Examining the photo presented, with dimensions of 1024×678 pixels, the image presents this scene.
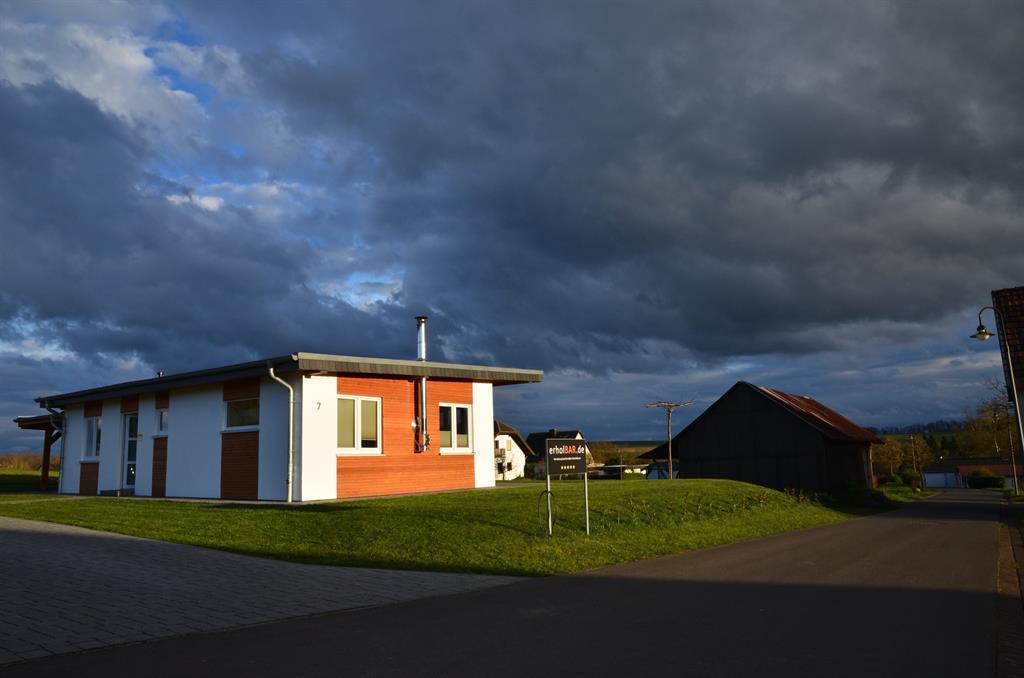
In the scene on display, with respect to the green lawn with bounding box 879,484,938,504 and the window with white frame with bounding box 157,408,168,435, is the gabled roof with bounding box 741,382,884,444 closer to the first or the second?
the green lawn with bounding box 879,484,938,504

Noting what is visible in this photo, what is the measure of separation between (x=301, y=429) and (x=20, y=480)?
26.0m

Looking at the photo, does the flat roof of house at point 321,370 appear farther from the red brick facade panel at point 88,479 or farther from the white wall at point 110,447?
the red brick facade panel at point 88,479

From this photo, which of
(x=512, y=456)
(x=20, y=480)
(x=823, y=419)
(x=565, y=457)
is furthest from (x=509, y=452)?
(x=565, y=457)

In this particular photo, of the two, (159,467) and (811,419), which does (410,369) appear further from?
(811,419)

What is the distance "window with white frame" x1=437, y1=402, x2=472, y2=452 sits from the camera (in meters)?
22.5

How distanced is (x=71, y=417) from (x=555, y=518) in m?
20.8

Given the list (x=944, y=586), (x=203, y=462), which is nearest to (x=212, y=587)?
(x=944, y=586)

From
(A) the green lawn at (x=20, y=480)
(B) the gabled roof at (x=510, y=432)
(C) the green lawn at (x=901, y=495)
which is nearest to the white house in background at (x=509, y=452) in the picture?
(B) the gabled roof at (x=510, y=432)

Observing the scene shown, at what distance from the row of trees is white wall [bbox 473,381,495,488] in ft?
99.6

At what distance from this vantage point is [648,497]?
18.7 m

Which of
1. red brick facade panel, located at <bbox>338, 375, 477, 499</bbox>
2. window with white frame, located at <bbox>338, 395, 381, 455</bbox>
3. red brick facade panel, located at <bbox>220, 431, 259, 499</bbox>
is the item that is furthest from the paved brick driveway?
red brick facade panel, located at <bbox>338, 375, 477, 499</bbox>

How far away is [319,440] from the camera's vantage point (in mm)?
19047

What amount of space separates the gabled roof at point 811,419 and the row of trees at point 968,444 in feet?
24.4

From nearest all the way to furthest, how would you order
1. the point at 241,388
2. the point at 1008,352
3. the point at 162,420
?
the point at 241,388 < the point at 162,420 < the point at 1008,352
